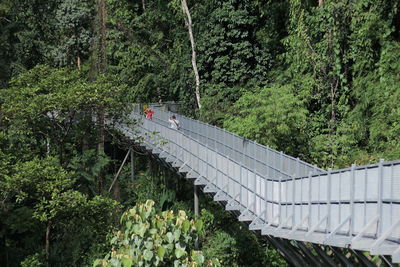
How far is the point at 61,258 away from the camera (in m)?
24.2

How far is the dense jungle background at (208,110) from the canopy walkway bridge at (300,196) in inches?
92.2

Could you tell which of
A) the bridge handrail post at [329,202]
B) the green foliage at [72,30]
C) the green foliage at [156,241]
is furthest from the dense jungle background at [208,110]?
the bridge handrail post at [329,202]

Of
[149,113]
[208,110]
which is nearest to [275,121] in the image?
[208,110]

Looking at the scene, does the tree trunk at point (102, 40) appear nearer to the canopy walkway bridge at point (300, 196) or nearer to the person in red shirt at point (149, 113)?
the person in red shirt at point (149, 113)

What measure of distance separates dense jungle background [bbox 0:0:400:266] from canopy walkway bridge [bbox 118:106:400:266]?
234 cm

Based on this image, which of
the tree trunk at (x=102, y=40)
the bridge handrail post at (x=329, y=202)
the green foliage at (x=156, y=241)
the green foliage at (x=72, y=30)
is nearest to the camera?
the green foliage at (x=156, y=241)

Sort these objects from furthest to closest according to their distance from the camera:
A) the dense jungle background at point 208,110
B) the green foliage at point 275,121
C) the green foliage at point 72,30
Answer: the green foliage at point 72,30 → the green foliage at point 275,121 → the dense jungle background at point 208,110

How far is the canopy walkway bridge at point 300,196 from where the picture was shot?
30.8 feet

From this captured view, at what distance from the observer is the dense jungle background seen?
22.3m

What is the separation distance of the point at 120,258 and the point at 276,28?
24368mm

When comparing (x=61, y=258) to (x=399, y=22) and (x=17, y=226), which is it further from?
(x=399, y=22)

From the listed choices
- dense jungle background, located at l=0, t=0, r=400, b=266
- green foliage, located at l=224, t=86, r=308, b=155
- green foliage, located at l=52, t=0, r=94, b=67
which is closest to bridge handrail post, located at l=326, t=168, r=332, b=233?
dense jungle background, located at l=0, t=0, r=400, b=266

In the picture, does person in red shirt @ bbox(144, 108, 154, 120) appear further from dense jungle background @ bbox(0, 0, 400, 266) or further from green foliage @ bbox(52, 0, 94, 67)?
green foliage @ bbox(52, 0, 94, 67)

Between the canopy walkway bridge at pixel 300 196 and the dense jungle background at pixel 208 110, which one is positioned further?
the dense jungle background at pixel 208 110
